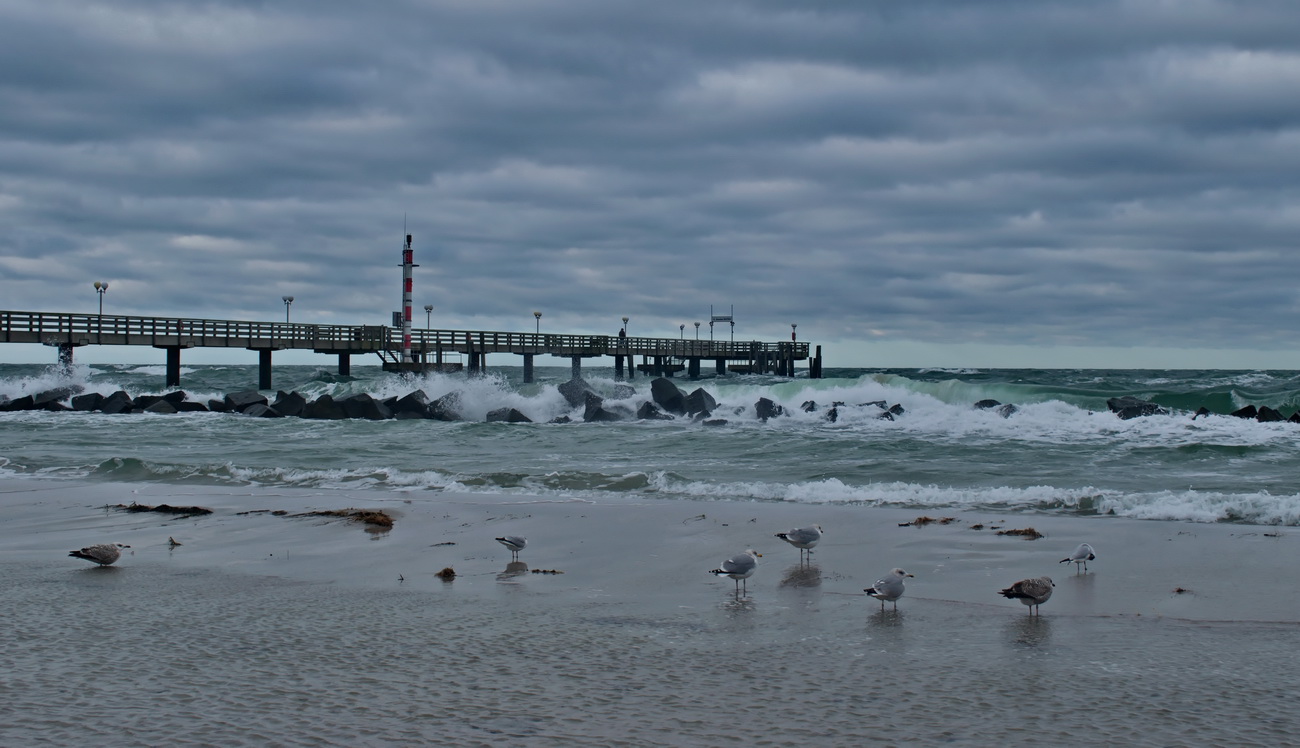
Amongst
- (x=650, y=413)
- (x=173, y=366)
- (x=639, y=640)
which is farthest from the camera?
(x=173, y=366)

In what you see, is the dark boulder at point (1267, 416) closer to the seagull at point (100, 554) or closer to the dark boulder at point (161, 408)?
the seagull at point (100, 554)

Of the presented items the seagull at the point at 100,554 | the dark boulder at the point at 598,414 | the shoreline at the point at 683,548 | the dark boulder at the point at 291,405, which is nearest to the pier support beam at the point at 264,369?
the dark boulder at the point at 291,405

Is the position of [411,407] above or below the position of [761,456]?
above

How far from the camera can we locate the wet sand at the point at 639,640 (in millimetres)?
3785

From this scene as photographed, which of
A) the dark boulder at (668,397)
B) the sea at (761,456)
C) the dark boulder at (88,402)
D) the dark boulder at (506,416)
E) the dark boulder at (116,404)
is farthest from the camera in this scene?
the dark boulder at (88,402)

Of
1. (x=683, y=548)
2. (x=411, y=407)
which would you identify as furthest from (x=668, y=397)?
(x=683, y=548)

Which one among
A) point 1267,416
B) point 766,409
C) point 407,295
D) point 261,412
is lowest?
point 261,412

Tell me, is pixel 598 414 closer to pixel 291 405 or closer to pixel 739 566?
pixel 291 405

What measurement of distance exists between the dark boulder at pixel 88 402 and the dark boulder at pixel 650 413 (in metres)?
19.3

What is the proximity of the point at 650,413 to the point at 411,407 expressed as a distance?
792 cm

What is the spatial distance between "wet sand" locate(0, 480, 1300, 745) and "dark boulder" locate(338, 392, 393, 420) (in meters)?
22.5

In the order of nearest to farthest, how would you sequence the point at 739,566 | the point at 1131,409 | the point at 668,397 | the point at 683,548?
the point at 739,566
the point at 683,548
the point at 1131,409
the point at 668,397

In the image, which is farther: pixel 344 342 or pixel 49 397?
pixel 344 342

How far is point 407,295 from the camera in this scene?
4519 centimetres
